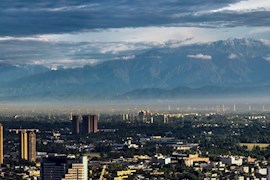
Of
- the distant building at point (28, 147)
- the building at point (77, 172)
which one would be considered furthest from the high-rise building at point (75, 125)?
the building at point (77, 172)

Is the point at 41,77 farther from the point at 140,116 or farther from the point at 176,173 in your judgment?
the point at 176,173

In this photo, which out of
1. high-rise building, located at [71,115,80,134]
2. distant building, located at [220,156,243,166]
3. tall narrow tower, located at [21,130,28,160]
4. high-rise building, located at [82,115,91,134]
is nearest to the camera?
distant building, located at [220,156,243,166]

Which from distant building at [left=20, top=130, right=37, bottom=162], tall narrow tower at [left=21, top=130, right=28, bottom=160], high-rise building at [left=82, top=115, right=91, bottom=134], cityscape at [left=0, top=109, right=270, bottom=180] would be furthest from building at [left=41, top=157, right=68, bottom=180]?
high-rise building at [left=82, top=115, right=91, bottom=134]

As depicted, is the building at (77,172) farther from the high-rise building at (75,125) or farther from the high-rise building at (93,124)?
the high-rise building at (93,124)

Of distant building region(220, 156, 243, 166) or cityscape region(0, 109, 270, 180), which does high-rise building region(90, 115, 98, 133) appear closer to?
cityscape region(0, 109, 270, 180)

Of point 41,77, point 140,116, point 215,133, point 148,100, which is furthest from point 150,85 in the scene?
point 215,133

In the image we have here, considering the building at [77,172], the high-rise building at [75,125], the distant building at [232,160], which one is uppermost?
the high-rise building at [75,125]

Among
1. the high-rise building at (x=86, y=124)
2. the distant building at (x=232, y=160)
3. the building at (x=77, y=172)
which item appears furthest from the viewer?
the high-rise building at (x=86, y=124)

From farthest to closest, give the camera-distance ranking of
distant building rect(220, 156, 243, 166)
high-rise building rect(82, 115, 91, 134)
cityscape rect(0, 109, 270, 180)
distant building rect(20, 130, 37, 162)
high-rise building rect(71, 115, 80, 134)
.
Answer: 1. high-rise building rect(82, 115, 91, 134)
2. high-rise building rect(71, 115, 80, 134)
3. distant building rect(20, 130, 37, 162)
4. distant building rect(220, 156, 243, 166)
5. cityscape rect(0, 109, 270, 180)

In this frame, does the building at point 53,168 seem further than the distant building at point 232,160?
No
